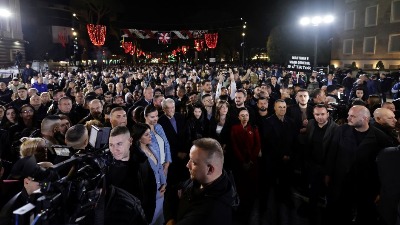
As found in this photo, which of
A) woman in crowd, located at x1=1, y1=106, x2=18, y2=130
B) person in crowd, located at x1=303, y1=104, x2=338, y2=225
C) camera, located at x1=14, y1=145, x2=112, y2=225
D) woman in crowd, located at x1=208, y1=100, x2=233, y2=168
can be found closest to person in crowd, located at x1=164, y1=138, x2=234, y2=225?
camera, located at x1=14, y1=145, x2=112, y2=225

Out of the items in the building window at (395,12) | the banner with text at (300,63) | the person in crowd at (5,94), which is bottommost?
the person in crowd at (5,94)

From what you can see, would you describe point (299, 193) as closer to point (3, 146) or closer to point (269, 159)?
point (269, 159)

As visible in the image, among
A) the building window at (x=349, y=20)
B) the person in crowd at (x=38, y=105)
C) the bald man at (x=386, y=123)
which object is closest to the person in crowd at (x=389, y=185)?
the bald man at (x=386, y=123)

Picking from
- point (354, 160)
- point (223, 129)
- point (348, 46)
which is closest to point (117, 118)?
point (223, 129)

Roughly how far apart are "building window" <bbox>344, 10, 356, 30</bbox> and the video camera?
147ft

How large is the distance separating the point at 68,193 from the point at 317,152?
4.53 metres

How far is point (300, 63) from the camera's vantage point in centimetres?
1551

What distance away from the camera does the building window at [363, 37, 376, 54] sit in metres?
38.1

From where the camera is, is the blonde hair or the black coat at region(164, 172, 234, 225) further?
the blonde hair

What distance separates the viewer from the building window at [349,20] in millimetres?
40203

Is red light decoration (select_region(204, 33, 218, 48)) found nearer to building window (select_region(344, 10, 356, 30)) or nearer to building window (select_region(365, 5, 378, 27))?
building window (select_region(365, 5, 378, 27))

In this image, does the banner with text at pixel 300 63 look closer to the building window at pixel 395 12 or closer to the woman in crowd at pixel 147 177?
the woman in crowd at pixel 147 177

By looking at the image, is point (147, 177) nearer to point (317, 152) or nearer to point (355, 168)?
point (355, 168)

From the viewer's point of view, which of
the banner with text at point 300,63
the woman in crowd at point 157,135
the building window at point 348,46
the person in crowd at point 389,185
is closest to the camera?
the person in crowd at point 389,185
